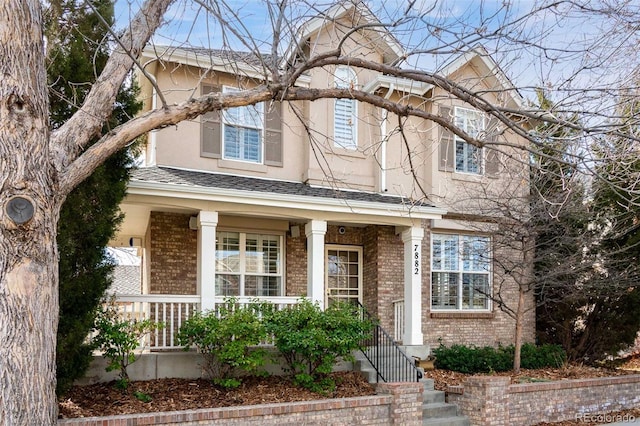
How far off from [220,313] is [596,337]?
384 inches

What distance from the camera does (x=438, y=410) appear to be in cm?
1006

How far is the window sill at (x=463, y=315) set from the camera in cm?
1375

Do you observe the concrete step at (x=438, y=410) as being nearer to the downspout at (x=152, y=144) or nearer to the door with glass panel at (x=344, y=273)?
the door with glass panel at (x=344, y=273)

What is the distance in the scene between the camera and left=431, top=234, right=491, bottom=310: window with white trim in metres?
14.0

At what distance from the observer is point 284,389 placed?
9.31m

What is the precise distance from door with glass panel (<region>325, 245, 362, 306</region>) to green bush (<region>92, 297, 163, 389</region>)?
5.51 m

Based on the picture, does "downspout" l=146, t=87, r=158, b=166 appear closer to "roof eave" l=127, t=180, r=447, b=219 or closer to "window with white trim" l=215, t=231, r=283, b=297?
"window with white trim" l=215, t=231, r=283, b=297

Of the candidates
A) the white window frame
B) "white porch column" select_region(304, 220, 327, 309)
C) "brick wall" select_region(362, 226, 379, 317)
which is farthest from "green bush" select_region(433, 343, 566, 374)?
"white porch column" select_region(304, 220, 327, 309)

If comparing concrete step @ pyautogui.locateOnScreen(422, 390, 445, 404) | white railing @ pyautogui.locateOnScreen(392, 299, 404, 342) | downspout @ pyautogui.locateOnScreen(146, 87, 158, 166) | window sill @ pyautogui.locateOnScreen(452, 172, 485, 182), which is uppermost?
downspout @ pyautogui.locateOnScreen(146, 87, 158, 166)

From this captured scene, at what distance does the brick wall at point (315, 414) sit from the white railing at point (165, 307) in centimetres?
203

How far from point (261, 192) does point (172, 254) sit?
2479 millimetres

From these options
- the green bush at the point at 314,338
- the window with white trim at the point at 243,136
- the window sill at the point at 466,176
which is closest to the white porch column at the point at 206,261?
the green bush at the point at 314,338

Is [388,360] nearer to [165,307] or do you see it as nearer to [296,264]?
[296,264]

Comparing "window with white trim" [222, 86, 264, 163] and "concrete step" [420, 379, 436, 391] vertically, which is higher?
"window with white trim" [222, 86, 264, 163]
